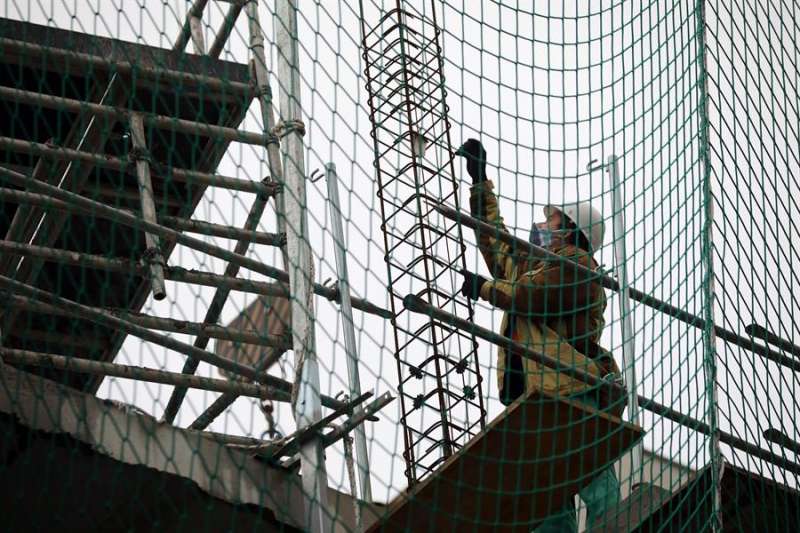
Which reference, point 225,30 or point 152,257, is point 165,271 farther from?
point 225,30

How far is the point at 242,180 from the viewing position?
24.4 ft

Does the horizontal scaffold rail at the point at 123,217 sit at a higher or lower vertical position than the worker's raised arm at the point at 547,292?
higher

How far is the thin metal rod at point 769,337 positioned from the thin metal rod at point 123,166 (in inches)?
86.5

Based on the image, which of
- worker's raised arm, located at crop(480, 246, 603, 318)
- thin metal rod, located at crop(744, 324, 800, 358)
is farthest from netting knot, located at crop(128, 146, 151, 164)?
thin metal rod, located at crop(744, 324, 800, 358)

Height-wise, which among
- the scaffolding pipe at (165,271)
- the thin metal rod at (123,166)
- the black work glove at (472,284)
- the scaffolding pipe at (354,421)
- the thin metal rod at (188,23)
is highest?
the thin metal rod at (188,23)

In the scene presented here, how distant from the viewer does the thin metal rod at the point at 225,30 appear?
8.12 metres

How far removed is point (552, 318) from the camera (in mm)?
7348

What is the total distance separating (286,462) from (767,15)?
350 cm

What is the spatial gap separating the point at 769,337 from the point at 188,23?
317 cm

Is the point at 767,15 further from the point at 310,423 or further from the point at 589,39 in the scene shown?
the point at 310,423

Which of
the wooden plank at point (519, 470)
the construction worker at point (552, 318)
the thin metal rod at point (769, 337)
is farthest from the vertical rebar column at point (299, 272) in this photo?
the thin metal rod at point (769, 337)

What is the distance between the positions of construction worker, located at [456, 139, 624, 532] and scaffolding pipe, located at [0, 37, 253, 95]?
123 centimetres

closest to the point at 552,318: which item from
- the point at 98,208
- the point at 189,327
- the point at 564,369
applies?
the point at 564,369

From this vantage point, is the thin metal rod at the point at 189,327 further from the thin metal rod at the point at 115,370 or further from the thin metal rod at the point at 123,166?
the thin metal rod at the point at 123,166
